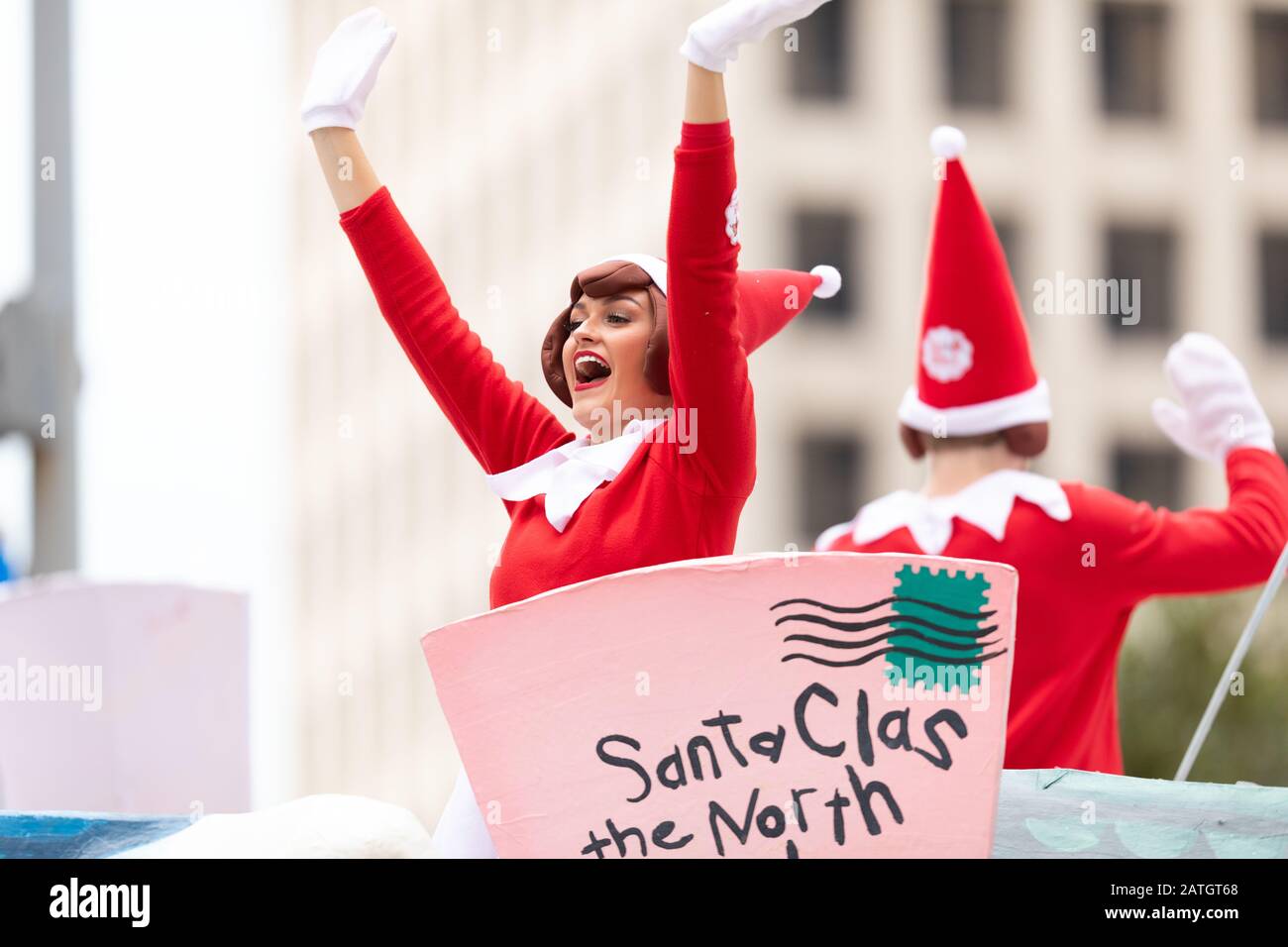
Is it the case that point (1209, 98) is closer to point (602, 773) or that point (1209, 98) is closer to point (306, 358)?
point (306, 358)

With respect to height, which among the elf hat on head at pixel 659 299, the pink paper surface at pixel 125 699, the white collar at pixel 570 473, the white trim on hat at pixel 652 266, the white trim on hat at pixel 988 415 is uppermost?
the white trim on hat at pixel 652 266

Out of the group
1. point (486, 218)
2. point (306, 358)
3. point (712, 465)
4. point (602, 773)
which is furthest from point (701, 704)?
point (306, 358)

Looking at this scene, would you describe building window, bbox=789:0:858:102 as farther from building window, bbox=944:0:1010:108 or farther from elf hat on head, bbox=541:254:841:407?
elf hat on head, bbox=541:254:841:407

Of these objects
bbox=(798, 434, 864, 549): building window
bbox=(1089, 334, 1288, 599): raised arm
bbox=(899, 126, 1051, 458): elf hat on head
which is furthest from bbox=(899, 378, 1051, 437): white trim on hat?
bbox=(798, 434, 864, 549): building window

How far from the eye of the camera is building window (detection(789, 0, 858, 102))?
2688cm

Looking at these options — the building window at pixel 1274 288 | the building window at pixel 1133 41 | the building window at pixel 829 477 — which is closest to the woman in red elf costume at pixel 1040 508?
the building window at pixel 829 477

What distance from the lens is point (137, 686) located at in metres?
3.54

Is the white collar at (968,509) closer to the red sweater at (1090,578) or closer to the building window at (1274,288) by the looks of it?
the red sweater at (1090,578)

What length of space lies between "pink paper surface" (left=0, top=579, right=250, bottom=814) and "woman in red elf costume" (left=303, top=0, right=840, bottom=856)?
2.21 ft

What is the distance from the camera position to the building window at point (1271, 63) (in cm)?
2791

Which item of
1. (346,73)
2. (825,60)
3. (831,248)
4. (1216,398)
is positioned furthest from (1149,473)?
(346,73)

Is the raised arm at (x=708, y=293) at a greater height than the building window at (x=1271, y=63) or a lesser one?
lesser

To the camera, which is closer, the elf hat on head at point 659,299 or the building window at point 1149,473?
the elf hat on head at point 659,299
